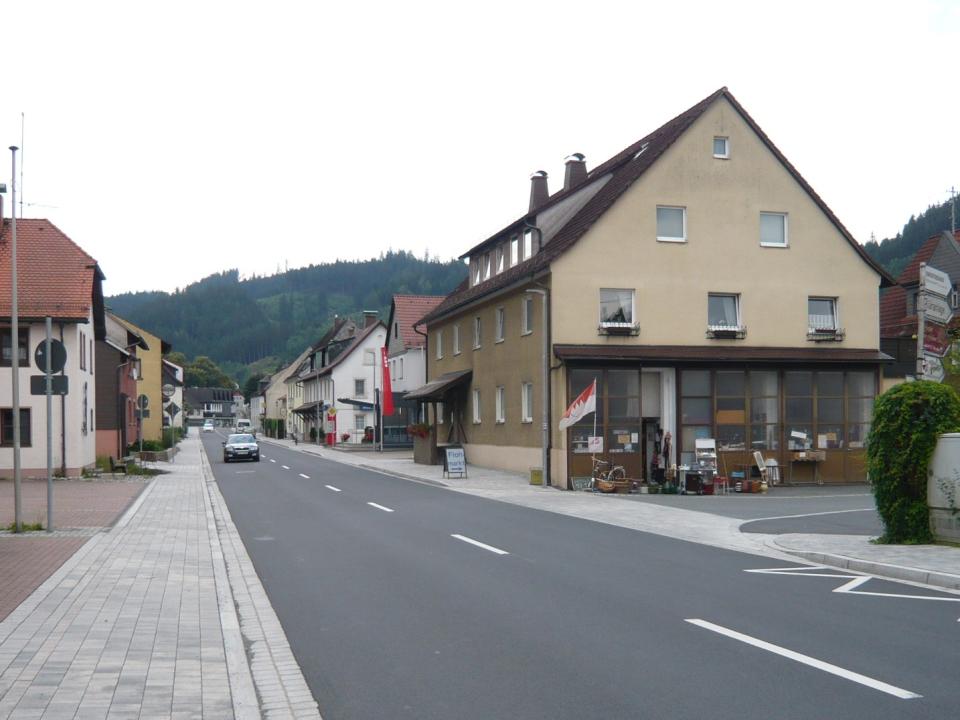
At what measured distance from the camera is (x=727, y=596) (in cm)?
1035

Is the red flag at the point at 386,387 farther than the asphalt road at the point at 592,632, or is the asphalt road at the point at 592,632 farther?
the red flag at the point at 386,387

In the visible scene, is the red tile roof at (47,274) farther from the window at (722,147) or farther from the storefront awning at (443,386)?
the window at (722,147)

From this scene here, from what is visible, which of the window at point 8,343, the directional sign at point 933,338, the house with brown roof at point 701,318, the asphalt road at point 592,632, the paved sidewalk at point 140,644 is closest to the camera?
the paved sidewalk at point 140,644

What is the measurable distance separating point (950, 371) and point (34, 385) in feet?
51.9

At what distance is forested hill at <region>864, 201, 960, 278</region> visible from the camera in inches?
3233

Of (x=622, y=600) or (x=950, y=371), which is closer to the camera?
(x=622, y=600)

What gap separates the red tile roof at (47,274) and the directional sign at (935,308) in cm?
→ 2598

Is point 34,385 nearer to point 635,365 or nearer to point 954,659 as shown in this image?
point 954,659

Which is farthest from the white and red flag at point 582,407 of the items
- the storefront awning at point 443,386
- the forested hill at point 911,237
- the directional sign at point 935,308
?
the forested hill at point 911,237

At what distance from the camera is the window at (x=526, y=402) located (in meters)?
32.9

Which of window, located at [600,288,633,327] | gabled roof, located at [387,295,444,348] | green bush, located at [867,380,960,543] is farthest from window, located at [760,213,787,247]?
gabled roof, located at [387,295,444,348]

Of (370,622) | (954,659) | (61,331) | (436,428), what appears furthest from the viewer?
(436,428)

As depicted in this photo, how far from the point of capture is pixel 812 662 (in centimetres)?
731

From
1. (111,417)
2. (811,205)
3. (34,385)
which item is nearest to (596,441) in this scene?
(811,205)
